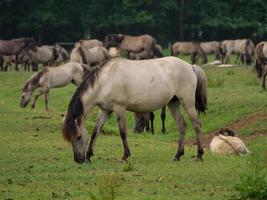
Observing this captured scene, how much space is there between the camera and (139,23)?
65000mm

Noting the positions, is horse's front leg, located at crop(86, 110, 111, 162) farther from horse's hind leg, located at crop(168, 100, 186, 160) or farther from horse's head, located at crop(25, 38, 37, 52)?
horse's head, located at crop(25, 38, 37, 52)

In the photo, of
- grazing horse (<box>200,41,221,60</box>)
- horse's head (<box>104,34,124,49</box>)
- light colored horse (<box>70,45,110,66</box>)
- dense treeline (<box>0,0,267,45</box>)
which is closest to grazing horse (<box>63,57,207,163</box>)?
light colored horse (<box>70,45,110,66</box>)

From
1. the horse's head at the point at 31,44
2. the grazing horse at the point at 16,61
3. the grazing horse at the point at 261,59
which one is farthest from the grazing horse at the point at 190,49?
the grazing horse at the point at 261,59

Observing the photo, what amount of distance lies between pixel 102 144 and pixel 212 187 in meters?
6.70

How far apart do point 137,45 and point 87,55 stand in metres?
12.9

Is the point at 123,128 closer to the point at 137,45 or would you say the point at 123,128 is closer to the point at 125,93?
the point at 125,93

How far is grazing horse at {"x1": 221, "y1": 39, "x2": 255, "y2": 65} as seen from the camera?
50947mm

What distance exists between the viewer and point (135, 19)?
6312 cm

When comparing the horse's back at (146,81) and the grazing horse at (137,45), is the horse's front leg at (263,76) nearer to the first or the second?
the horse's back at (146,81)

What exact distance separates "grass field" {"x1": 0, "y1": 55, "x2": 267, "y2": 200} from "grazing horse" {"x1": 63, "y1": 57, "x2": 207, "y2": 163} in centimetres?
44

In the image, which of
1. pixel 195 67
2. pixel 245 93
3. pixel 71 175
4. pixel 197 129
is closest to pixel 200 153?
pixel 197 129

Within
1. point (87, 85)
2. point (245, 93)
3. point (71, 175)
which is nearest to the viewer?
point (71, 175)

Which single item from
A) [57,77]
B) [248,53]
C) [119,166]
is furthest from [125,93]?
[248,53]

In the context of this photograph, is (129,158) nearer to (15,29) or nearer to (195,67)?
(195,67)
